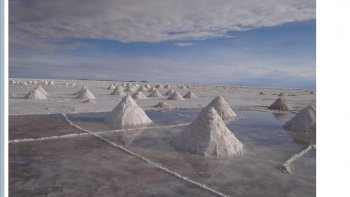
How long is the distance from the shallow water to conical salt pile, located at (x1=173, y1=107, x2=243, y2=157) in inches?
5.9

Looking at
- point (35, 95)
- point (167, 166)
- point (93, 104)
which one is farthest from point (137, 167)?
point (35, 95)

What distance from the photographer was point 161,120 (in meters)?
7.86

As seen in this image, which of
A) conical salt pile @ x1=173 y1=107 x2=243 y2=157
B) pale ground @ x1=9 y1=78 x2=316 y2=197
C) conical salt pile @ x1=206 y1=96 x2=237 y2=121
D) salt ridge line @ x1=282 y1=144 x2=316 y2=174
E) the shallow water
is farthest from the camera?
conical salt pile @ x1=206 y1=96 x2=237 y2=121

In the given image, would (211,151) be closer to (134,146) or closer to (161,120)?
(134,146)

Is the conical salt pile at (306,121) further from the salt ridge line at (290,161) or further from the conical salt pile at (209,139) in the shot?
the conical salt pile at (209,139)

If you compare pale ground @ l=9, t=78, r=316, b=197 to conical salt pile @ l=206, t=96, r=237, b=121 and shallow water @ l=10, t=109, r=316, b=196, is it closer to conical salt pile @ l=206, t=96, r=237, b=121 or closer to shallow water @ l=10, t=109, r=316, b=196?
shallow water @ l=10, t=109, r=316, b=196

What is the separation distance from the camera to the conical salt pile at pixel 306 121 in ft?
22.7

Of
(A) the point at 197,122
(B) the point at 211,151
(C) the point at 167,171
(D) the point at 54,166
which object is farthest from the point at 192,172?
(D) the point at 54,166

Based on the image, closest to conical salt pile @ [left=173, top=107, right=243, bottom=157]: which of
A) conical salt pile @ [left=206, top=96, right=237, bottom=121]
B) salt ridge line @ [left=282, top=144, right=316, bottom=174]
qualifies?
salt ridge line @ [left=282, top=144, right=316, bottom=174]

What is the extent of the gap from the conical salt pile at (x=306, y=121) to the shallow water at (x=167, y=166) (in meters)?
1.35

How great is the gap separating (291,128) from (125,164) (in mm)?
4772

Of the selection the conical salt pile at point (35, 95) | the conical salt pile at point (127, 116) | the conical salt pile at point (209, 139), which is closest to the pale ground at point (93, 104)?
the conical salt pile at point (35, 95)

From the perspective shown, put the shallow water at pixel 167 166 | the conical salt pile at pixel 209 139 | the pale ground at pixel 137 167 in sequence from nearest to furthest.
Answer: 1. the pale ground at pixel 137 167
2. the shallow water at pixel 167 166
3. the conical salt pile at pixel 209 139

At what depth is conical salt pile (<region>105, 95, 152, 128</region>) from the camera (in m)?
6.81
